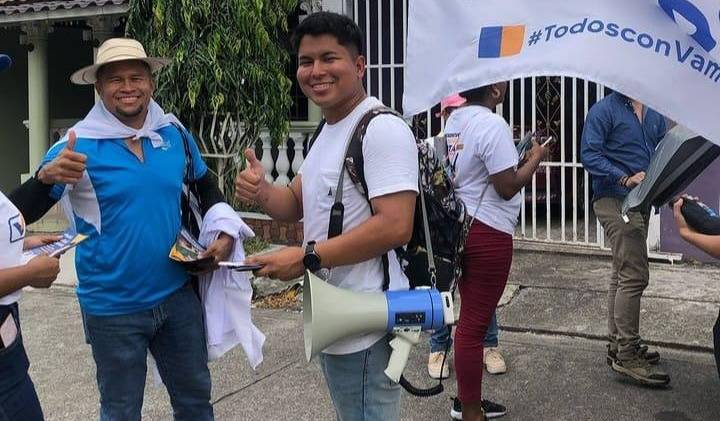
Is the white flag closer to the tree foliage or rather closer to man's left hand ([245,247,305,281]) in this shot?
man's left hand ([245,247,305,281])

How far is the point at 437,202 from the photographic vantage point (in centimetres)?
257

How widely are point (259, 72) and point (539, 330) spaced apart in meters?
3.38

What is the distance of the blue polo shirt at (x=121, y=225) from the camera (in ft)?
9.48

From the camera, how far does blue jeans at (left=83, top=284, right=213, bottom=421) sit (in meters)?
2.95

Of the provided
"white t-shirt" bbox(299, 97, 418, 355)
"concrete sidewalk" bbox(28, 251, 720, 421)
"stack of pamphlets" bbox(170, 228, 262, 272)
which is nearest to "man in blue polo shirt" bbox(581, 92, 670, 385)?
"concrete sidewalk" bbox(28, 251, 720, 421)

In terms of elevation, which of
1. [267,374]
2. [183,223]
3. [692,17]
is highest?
[692,17]

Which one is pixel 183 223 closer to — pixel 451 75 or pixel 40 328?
pixel 451 75

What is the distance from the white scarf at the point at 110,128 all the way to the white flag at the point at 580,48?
1.01 m

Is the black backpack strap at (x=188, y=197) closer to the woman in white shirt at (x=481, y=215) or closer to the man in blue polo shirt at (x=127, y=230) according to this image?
the man in blue polo shirt at (x=127, y=230)

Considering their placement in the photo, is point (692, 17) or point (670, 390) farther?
point (670, 390)

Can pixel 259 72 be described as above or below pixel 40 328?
above

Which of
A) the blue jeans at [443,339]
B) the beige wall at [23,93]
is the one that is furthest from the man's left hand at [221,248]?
the beige wall at [23,93]

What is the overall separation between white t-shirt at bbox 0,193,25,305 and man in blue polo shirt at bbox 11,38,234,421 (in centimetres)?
34

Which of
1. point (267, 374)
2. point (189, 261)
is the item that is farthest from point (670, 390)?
point (189, 261)
